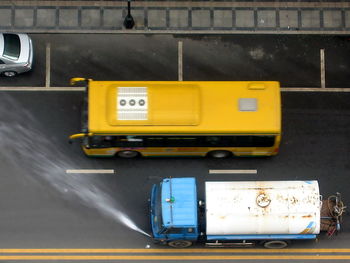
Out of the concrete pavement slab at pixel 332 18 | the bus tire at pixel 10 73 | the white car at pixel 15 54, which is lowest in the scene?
the bus tire at pixel 10 73

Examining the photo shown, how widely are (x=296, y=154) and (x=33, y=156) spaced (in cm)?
1124

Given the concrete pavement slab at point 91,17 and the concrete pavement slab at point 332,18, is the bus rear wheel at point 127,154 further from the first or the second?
the concrete pavement slab at point 332,18

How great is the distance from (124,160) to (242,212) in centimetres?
581

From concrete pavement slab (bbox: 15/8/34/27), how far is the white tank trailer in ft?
34.2

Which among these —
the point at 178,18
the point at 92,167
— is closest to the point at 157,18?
the point at 178,18

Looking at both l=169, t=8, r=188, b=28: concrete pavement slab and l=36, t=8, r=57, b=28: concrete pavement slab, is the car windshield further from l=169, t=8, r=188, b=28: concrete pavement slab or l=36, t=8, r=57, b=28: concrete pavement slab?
l=169, t=8, r=188, b=28: concrete pavement slab

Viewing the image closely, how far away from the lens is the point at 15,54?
23.8 m

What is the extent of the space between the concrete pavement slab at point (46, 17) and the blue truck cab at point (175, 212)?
9.51 m

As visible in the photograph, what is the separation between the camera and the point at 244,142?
863 inches

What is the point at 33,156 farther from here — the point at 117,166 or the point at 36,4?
the point at 36,4

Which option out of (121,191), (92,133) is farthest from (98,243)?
(92,133)

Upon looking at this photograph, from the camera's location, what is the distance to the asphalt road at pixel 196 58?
24.8 metres

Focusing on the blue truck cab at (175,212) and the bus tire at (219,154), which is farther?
the bus tire at (219,154)

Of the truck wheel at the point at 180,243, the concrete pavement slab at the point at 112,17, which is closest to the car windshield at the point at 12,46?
the concrete pavement slab at the point at 112,17
